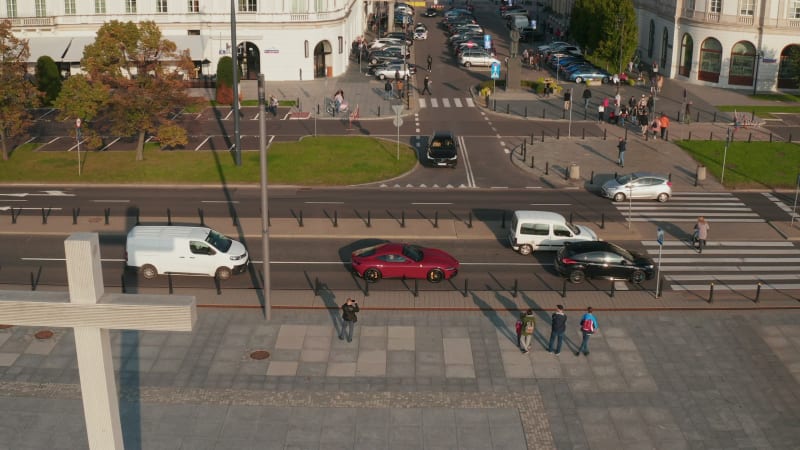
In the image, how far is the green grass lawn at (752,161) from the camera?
165 ft

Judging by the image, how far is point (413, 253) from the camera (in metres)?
35.5

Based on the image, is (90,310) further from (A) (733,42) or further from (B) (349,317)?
(A) (733,42)

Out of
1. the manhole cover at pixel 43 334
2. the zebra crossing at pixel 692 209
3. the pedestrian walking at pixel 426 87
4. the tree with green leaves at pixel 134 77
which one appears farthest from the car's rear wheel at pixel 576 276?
the pedestrian walking at pixel 426 87

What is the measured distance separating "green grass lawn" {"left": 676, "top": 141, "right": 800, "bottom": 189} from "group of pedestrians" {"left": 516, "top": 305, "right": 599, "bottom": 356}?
2461 cm

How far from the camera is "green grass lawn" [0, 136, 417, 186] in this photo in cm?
5031

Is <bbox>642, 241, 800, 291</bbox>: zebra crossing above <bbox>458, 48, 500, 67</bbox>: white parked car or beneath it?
beneath

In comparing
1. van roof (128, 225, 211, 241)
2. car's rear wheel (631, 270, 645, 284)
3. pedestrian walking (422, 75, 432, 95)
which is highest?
pedestrian walking (422, 75, 432, 95)

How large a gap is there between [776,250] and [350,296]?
63.2ft

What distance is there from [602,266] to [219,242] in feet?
49.1

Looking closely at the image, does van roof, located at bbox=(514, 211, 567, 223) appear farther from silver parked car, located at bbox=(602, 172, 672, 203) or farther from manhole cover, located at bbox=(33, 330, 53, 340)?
manhole cover, located at bbox=(33, 330, 53, 340)

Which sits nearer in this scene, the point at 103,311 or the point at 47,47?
the point at 103,311

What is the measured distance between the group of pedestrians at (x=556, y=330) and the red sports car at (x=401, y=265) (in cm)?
637

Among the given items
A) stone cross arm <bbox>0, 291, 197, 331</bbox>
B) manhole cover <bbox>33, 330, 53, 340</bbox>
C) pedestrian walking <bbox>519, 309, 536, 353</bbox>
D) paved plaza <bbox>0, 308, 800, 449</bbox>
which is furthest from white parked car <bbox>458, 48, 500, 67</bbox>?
stone cross arm <bbox>0, 291, 197, 331</bbox>

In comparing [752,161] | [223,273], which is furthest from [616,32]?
[223,273]
